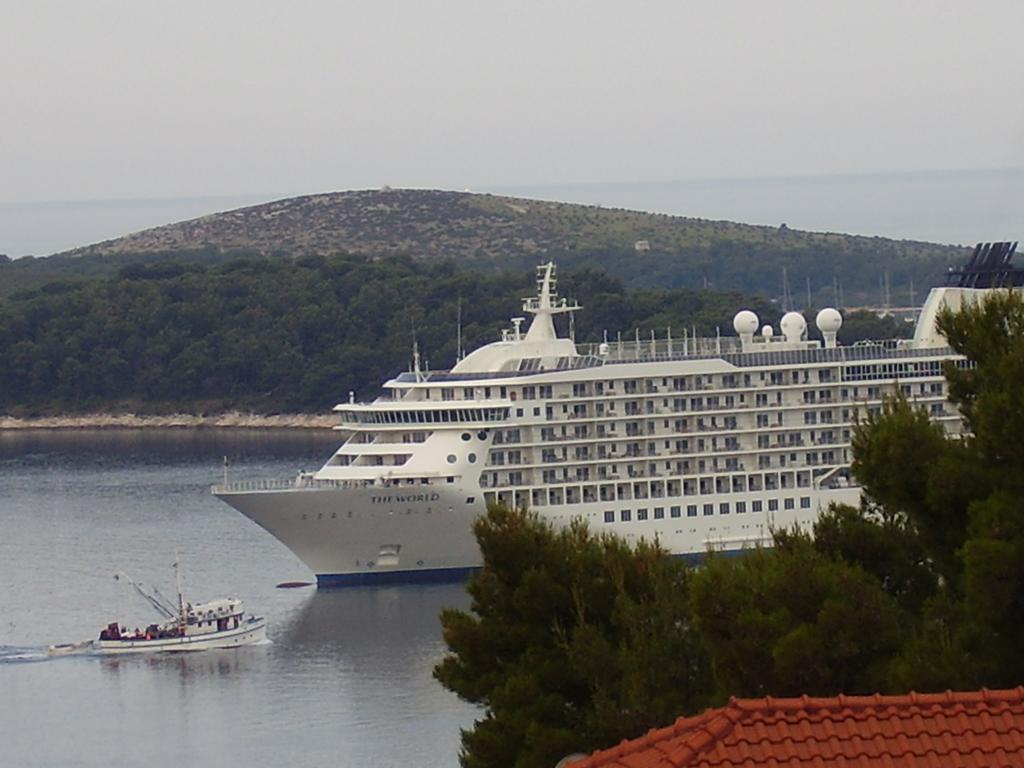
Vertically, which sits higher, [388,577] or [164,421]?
[164,421]

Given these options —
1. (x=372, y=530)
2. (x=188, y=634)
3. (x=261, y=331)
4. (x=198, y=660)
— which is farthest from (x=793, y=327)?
(x=261, y=331)

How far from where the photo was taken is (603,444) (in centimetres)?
4978

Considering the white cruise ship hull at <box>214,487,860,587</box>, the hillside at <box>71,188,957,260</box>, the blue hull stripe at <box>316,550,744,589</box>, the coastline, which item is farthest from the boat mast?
the hillside at <box>71,188,957,260</box>

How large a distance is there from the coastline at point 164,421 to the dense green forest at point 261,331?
0.69 metres

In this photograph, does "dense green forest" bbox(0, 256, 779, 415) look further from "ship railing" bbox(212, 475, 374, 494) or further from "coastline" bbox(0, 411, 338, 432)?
"ship railing" bbox(212, 475, 374, 494)

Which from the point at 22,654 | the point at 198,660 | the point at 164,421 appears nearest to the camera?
the point at 198,660

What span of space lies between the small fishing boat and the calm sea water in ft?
1.10

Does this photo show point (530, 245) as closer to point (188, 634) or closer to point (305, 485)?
point (305, 485)

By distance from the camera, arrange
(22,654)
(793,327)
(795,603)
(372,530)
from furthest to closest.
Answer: (793,327), (372,530), (22,654), (795,603)

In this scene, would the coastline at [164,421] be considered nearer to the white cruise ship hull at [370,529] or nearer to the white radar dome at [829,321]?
the white radar dome at [829,321]

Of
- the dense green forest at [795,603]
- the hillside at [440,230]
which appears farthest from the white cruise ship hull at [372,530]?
the hillside at [440,230]

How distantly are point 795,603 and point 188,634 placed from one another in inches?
1059

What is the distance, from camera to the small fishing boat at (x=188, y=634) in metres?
41.2

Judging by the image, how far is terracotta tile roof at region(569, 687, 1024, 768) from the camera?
35.7 feet
